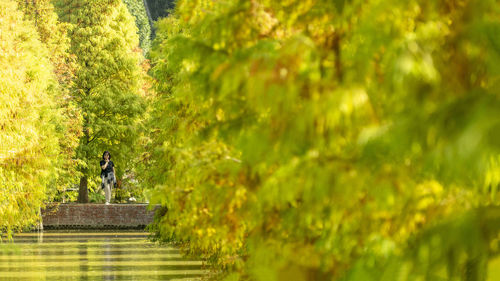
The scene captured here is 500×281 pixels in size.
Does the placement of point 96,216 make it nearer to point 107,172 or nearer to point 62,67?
point 107,172

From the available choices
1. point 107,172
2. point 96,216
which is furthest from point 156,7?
point 96,216

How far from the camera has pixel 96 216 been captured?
33531 millimetres

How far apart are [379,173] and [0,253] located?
19.7 meters

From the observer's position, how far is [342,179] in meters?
2.91

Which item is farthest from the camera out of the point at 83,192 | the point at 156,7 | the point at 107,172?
the point at 156,7

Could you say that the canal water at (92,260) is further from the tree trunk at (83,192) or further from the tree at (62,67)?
the tree trunk at (83,192)

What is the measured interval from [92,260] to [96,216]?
48.2 ft

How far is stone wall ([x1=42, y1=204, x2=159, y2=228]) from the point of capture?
33.2m

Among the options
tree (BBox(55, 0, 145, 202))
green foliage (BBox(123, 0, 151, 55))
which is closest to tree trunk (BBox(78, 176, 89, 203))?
tree (BBox(55, 0, 145, 202))

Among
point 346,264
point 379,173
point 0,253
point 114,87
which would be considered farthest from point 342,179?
Answer: point 114,87

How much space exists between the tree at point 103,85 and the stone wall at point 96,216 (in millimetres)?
4190

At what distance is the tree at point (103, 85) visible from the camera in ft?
123

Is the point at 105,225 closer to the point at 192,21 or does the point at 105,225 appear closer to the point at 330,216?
the point at 192,21

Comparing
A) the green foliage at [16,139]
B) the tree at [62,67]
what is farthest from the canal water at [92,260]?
the tree at [62,67]
